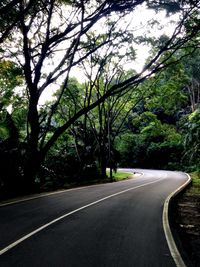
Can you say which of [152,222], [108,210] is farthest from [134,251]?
[108,210]

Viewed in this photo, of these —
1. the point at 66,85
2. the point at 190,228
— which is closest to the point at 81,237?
the point at 190,228

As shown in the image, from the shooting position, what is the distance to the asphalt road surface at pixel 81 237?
6.31 meters

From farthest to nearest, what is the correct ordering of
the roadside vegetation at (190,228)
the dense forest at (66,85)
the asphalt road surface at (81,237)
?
the dense forest at (66,85)
the roadside vegetation at (190,228)
the asphalt road surface at (81,237)

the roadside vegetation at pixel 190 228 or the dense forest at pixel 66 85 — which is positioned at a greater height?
the dense forest at pixel 66 85

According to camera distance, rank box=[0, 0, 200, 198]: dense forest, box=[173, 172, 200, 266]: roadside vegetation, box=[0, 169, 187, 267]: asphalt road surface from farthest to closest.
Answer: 1. box=[0, 0, 200, 198]: dense forest
2. box=[173, 172, 200, 266]: roadside vegetation
3. box=[0, 169, 187, 267]: asphalt road surface

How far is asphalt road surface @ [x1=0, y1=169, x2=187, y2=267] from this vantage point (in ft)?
20.7

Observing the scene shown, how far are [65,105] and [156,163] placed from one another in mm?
36005

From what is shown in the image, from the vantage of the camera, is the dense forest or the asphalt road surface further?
the dense forest

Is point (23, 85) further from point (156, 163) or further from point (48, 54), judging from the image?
point (156, 163)

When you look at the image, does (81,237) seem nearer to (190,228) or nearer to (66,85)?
(190,228)

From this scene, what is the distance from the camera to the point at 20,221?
32.6 feet

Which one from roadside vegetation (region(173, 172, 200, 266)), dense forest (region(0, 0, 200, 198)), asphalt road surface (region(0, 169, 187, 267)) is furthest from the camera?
dense forest (region(0, 0, 200, 198))

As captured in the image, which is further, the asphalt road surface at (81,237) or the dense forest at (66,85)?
the dense forest at (66,85)

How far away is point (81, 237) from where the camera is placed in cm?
817
